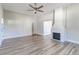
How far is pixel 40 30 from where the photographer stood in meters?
3.54

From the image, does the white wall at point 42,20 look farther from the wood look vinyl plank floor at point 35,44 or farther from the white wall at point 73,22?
the white wall at point 73,22

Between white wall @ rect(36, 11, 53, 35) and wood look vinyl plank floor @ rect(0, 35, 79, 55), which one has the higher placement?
white wall @ rect(36, 11, 53, 35)

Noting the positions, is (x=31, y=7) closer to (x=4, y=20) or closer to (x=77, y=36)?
(x=4, y=20)

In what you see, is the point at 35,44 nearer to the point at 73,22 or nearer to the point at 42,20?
the point at 42,20

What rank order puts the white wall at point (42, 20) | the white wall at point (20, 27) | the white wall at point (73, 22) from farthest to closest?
the white wall at point (73, 22)
the white wall at point (20, 27)
the white wall at point (42, 20)

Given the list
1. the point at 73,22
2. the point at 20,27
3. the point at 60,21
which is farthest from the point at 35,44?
the point at 73,22

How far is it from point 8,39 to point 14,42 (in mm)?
259

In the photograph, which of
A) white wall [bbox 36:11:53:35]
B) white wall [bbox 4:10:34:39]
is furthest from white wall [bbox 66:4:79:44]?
white wall [bbox 4:10:34:39]

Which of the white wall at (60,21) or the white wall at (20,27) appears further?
the white wall at (60,21)

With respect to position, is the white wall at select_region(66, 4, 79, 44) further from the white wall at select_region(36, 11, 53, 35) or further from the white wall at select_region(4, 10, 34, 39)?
the white wall at select_region(4, 10, 34, 39)

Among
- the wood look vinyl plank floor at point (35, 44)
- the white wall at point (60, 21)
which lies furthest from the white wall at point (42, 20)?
the white wall at point (60, 21)

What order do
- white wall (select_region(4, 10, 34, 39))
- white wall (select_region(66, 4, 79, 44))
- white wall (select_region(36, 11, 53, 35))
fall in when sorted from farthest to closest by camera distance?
white wall (select_region(66, 4, 79, 44))
white wall (select_region(4, 10, 34, 39))
white wall (select_region(36, 11, 53, 35))

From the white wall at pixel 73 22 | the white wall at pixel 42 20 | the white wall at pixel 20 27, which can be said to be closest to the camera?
the white wall at pixel 42 20

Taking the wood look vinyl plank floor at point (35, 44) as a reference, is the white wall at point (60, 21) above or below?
above
